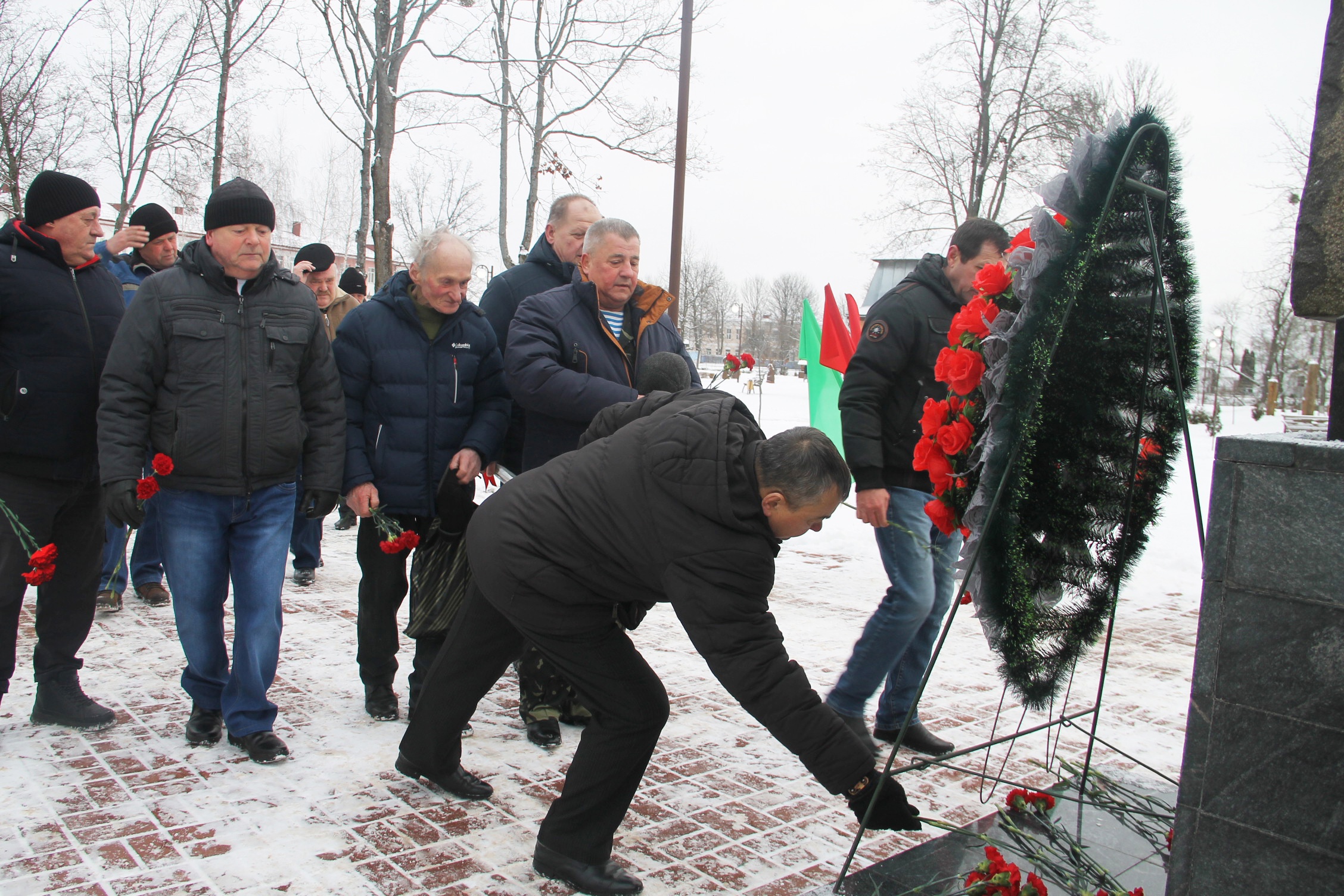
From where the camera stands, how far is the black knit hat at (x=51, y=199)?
3.71 m

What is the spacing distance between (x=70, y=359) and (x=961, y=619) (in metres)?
4.79

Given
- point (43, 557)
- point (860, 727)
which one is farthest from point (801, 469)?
point (43, 557)

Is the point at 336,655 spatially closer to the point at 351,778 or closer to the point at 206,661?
the point at 206,661

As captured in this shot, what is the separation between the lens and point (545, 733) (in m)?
3.74

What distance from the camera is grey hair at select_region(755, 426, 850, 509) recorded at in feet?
7.52

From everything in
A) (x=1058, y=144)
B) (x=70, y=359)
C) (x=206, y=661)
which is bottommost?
(x=206, y=661)

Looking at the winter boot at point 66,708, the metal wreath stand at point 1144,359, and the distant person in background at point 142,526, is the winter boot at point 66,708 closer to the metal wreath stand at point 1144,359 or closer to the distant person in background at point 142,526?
the distant person in background at point 142,526

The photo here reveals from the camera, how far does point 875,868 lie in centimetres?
261

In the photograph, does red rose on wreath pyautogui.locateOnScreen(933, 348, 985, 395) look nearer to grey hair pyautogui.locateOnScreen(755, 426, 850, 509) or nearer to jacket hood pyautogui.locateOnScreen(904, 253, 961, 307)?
grey hair pyautogui.locateOnScreen(755, 426, 850, 509)

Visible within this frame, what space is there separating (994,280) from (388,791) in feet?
8.05

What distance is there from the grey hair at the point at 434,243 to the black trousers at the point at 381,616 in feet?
3.43

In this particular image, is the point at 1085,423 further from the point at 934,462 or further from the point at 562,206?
the point at 562,206

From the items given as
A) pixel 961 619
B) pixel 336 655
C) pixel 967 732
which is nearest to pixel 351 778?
pixel 336 655

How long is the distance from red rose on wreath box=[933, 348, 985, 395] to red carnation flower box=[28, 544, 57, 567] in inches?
118
